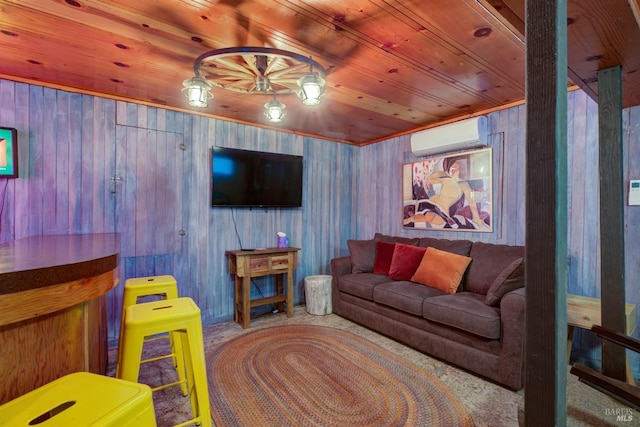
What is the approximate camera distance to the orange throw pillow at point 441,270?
9.48 feet

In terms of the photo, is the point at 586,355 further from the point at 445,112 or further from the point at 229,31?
the point at 229,31

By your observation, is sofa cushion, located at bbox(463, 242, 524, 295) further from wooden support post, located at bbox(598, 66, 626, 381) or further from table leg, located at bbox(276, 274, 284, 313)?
table leg, located at bbox(276, 274, 284, 313)

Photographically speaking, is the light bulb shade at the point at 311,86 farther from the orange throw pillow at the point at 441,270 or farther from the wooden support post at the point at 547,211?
the orange throw pillow at the point at 441,270

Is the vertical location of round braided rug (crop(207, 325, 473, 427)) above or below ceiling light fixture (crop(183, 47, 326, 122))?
below

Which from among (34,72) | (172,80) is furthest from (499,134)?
(34,72)

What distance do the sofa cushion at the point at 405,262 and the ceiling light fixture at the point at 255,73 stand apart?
2013 millimetres

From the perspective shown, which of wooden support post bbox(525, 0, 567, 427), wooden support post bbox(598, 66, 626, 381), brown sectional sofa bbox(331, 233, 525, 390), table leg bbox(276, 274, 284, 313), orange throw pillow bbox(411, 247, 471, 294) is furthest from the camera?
table leg bbox(276, 274, 284, 313)

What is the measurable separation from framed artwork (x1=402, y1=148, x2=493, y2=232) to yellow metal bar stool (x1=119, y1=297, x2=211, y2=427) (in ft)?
9.50

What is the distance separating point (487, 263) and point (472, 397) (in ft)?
3.99

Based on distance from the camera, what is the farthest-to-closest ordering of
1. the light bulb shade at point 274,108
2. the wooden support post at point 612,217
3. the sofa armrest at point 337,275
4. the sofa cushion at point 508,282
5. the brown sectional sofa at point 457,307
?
the sofa armrest at point 337,275, the light bulb shade at point 274,108, the sofa cushion at point 508,282, the brown sectional sofa at point 457,307, the wooden support post at point 612,217

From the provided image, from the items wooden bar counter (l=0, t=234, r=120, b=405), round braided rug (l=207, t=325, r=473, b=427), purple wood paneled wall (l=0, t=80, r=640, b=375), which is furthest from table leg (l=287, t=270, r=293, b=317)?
wooden bar counter (l=0, t=234, r=120, b=405)

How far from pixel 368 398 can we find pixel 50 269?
1910 millimetres

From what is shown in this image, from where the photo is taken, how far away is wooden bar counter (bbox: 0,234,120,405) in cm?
89

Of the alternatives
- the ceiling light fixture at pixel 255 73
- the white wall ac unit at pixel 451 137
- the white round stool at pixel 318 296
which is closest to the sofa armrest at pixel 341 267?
the white round stool at pixel 318 296
